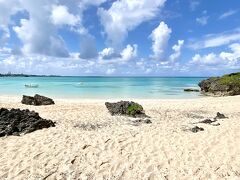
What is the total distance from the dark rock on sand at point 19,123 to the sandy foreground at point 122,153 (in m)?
→ 0.55

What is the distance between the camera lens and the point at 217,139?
13062 mm

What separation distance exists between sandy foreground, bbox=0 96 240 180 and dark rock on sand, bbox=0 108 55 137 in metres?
0.55

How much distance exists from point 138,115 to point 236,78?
3356 centimetres

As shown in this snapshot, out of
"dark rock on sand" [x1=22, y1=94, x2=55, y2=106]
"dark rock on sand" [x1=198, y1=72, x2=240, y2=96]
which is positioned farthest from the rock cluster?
"dark rock on sand" [x1=198, y1=72, x2=240, y2=96]

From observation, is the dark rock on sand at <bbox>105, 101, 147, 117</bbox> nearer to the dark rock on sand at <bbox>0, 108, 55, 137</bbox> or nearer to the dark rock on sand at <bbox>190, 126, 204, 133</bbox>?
the dark rock on sand at <bbox>190, 126, 204, 133</bbox>

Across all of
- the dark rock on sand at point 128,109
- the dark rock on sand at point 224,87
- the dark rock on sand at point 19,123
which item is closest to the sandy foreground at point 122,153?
the dark rock on sand at point 19,123

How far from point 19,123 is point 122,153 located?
6.13 m

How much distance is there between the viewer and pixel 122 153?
1094 centimetres

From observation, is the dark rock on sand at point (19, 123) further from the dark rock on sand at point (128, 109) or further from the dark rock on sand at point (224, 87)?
the dark rock on sand at point (224, 87)

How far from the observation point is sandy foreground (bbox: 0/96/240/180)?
9.27 meters

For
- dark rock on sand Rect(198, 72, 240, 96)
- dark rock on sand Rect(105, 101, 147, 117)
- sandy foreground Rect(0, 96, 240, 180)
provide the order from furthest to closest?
dark rock on sand Rect(198, 72, 240, 96), dark rock on sand Rect(105, 101, 147, 117), sandy foreground Rect(0, 96, 240, 180)

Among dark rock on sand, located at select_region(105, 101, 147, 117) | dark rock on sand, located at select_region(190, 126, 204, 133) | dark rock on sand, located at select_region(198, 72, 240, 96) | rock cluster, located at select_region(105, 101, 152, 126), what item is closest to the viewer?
dark rock on sand, located at select_region(190, 126, 204, 133)

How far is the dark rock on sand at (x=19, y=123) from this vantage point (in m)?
13.7

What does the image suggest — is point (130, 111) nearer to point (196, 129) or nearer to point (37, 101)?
point (196, 129)
